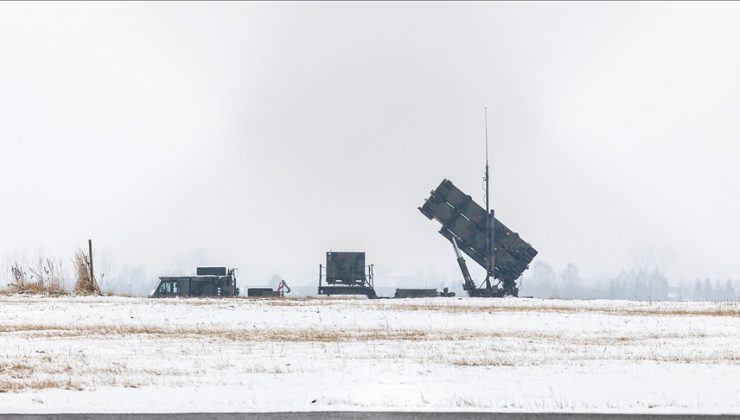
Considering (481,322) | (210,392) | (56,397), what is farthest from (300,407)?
(481,322)

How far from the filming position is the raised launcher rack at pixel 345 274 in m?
43.2

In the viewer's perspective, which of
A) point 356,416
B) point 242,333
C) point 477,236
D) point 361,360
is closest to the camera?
point 356,416

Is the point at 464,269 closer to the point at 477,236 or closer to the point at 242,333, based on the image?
the point at 477,236

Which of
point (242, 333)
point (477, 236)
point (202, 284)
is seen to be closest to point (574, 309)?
point (477, 236)

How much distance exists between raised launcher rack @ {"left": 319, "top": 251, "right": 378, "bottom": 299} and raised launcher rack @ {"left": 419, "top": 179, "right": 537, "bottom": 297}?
4.99 m

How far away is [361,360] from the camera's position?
15633 millimetres

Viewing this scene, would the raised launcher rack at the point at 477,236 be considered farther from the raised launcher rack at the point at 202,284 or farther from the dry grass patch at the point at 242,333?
the dry grass patch at the point at 242,333

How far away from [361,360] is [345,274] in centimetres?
2796

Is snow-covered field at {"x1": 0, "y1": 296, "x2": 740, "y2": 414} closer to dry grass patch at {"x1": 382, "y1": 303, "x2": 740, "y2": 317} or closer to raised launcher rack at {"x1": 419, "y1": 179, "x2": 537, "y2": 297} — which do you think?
dry grass patch at {"x1": 382, "y1": 303, "x2": 740, "y2": 317}

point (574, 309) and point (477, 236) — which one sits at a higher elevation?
point (477, 236)

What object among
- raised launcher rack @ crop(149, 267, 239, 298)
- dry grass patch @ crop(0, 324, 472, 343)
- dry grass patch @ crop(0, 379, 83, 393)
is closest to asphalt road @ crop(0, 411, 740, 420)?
dry grass patch @ crop(0, 379, 83, 393)

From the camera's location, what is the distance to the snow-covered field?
11.6 meters

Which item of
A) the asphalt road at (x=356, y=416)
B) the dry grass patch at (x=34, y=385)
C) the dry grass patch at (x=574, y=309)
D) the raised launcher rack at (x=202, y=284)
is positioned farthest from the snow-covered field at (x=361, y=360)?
the raised launcher rack at (x=202, y=284)

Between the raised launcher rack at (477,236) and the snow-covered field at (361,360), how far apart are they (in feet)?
43.0
